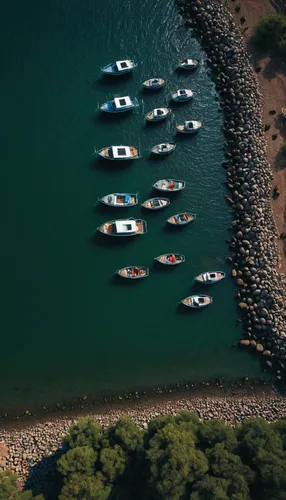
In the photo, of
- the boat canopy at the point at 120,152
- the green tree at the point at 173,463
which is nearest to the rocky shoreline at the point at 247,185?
the boat canopy at the point at 120,152

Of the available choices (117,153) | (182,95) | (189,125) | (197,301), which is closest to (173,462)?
(197,301)

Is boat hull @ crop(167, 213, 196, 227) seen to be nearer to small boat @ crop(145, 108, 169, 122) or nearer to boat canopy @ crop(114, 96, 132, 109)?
small boat @ crop(145, 108, 169, 122)

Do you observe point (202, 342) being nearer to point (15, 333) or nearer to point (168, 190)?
point (168, 190)

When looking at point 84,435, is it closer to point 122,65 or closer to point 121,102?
point 121,102

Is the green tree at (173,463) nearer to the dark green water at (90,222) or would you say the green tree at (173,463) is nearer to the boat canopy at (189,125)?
the dark green water at (90,222)

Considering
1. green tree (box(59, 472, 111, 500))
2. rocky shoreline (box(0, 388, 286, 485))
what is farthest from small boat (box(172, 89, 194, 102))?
green tree (box(59, 472, 111, 500))

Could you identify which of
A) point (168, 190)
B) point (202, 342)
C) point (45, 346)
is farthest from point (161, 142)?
point (45, 346)
